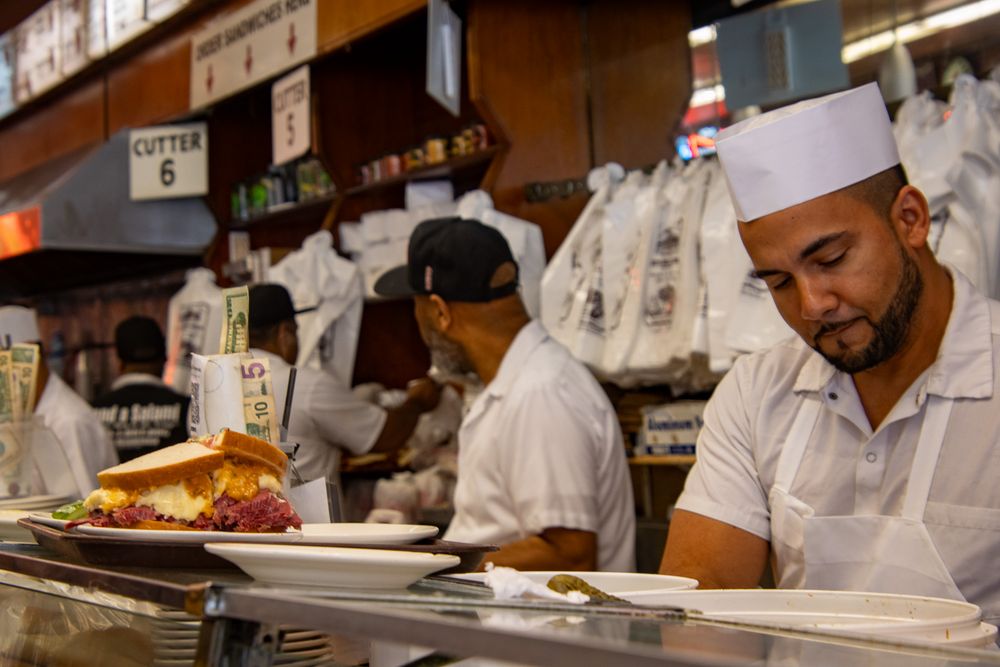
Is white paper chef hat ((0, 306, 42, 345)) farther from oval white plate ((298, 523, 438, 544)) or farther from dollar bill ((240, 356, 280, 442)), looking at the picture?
oval white plate ((298, 523, 438, 544))

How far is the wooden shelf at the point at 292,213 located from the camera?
4.55 meters

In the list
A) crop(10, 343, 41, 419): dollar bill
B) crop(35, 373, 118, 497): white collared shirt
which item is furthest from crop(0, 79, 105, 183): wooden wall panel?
crop(10, 343, 41, 419): dollar bill

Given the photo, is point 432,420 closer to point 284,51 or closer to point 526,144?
point 526,144

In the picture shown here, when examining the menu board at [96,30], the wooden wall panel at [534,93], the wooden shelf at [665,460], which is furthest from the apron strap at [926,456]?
the menu board at [96,30]

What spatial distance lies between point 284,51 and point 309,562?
11.5 feet

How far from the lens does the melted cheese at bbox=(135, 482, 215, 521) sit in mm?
1234

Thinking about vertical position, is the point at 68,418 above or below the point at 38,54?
below

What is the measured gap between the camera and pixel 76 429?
139 inches

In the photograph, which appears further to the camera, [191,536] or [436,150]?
[436,150]

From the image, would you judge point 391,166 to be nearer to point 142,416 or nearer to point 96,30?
point 142,416

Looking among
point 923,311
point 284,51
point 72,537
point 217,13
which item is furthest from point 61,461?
point 217,13

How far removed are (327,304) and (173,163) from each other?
4.23 ft

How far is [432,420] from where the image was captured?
13.4 feet

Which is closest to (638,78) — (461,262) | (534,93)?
(534,93)
